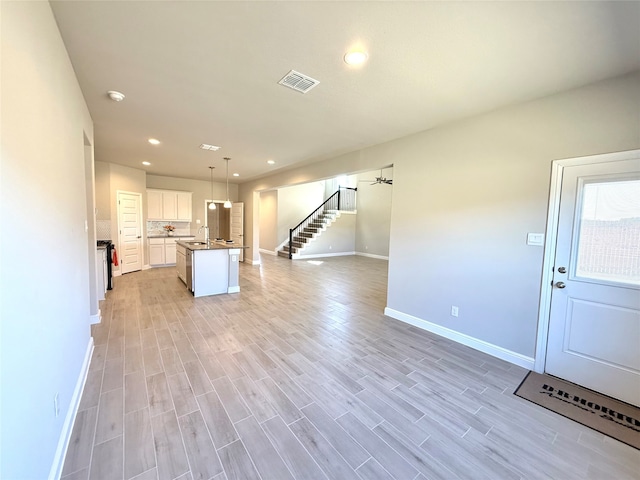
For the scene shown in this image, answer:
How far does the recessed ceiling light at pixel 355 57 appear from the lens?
6.59 feet

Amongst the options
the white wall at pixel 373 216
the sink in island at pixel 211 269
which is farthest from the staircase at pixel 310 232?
the sink in island at pixel 211 269

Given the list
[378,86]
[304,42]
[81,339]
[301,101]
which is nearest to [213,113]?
[301,101]

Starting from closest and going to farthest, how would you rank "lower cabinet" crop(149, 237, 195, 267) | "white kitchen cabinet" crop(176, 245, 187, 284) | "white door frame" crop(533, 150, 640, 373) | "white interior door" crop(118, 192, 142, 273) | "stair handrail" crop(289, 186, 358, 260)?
"white door frame" crop(533, 150, 640, 373) < "white kitchen cabinet" crop(176, 245, 187, 284) < "white interior door" crop(118, 192, 142, 273) < "lower cabinet" crop(149, 237, 195, 267) < "stair handrail" crop(289, 186, 358, 260)

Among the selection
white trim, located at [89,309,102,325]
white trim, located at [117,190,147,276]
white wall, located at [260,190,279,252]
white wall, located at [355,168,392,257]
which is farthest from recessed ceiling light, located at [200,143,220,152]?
white wall, located at [355,168,392,257]

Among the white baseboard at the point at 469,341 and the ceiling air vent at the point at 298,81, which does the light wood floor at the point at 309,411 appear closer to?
the white baseboard at the point at 469,341

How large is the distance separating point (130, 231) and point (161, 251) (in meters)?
1.08

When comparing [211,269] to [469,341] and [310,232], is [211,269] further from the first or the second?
[310,232]

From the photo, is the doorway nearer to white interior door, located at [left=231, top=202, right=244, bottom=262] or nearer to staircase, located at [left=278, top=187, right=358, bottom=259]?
staircase, located at [left=278, top=187, right=358, bottom=259]

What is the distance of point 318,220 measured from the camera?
11219 millimetres

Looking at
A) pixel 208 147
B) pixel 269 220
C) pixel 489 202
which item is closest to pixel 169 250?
pixel 269 220

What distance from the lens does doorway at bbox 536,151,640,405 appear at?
88.6 inches

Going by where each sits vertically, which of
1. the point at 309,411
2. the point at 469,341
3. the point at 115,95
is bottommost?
the point at 309,411

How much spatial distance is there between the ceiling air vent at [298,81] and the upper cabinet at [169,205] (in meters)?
6.80

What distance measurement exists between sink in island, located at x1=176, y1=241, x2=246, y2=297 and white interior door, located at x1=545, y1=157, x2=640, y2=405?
483cm
